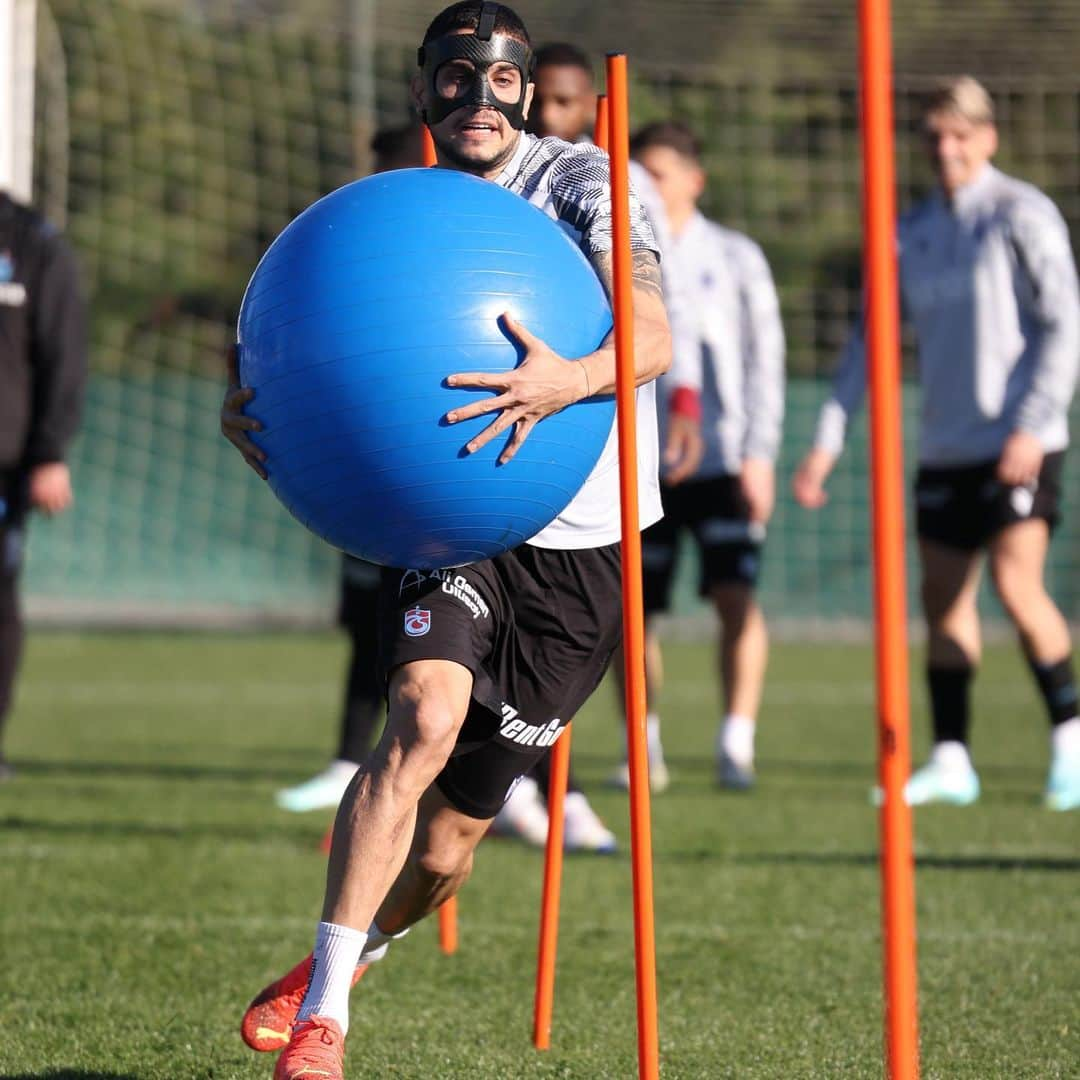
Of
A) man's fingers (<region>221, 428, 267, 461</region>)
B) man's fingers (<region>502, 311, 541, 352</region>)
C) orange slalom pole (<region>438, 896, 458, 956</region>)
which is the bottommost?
orange slalom pole (<region>438, 896, 458, 956</region>)

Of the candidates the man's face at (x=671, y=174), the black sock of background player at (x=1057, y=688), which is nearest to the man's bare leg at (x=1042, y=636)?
the black sock of background player at (x=1057, y=688)

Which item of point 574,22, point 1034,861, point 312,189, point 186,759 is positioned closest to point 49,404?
point 186,759

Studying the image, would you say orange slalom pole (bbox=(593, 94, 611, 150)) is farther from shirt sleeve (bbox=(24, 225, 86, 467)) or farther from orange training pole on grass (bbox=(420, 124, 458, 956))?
shirt sleeve (bbox=(24, 225, 86, 467))

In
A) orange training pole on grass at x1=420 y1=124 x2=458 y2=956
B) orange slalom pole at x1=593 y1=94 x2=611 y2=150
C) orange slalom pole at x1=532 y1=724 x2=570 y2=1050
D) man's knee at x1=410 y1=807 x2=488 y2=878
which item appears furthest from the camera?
orange training pole on grass at x1=420 y1=124 x2=458 y2=956

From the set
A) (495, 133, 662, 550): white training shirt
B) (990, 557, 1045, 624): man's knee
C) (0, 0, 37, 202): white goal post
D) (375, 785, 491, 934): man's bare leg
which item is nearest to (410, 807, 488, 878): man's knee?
(375, 785, 491, 934): man's bare leg

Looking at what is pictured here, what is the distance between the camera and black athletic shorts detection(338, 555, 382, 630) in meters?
7.05

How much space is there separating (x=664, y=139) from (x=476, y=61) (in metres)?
4.31

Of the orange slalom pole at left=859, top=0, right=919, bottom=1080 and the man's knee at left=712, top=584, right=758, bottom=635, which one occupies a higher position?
the orange slalom pole at left=859, top=0, right=919, bottom=1080

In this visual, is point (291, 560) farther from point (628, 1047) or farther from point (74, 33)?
point (628, 1047)

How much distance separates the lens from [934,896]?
575 centimetres

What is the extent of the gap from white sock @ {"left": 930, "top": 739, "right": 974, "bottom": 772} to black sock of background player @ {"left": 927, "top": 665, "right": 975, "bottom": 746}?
0.02 meters

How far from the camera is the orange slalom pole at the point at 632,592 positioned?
334 centimetres

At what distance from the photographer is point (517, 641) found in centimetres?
384

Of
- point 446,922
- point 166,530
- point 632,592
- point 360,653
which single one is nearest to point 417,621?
point 632,592
